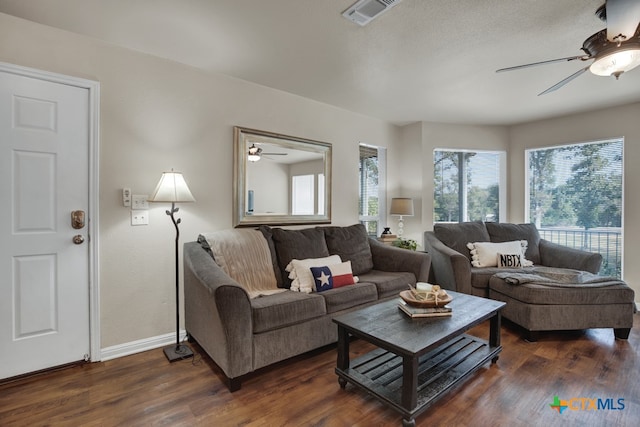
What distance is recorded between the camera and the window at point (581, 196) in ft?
11.9

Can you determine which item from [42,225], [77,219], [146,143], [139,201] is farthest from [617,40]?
[42,225]

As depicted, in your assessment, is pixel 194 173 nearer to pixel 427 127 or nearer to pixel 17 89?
pixel 17 89

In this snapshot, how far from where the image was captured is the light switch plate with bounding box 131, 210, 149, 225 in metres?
2.38

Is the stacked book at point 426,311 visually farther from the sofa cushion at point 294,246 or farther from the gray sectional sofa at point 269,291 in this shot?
the sofa cushion at point 294,246

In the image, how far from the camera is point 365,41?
2201 millimetres

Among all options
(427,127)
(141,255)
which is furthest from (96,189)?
(427,127)

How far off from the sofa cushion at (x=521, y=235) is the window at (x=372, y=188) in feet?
4.53

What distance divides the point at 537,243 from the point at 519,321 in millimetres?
1604

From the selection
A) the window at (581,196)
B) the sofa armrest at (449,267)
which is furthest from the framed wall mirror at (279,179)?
the window at (581,196)

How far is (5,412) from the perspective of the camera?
5.50 ft

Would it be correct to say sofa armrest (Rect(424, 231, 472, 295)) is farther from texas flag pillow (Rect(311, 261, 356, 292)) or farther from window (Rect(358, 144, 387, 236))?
texas flag pillow (Rect(311, 261, 356, 292))

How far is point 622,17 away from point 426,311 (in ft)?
6.35

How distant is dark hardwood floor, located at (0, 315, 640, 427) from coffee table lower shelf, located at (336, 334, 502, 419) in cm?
11

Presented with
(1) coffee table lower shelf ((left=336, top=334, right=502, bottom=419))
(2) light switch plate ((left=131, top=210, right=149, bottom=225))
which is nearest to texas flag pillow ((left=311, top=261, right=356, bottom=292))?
(1) coffee table lower shelf ((left=336, top=334, right=502, bottom=419))
